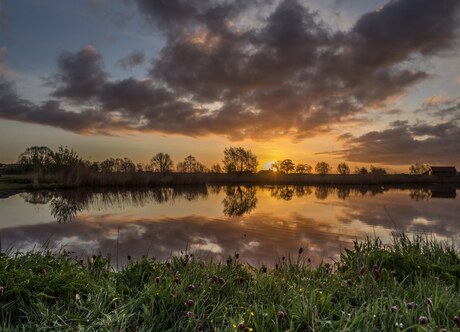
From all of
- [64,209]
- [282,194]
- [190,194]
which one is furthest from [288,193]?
[64,209]

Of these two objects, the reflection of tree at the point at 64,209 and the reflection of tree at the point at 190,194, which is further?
the reflection of tree at the point at 190,194

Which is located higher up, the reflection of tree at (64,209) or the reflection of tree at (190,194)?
the reflection of tree at (190,194)

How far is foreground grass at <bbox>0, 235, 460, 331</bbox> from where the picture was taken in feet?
12.2

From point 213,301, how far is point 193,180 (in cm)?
3853

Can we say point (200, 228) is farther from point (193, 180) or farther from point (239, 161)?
point (239, 161)

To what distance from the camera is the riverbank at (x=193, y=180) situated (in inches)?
1319

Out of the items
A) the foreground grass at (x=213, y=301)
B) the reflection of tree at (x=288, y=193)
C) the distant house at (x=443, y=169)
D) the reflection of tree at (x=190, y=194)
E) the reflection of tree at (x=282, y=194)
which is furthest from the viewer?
the distant house at (x=443, y=169)

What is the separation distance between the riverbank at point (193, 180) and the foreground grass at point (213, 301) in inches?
1171

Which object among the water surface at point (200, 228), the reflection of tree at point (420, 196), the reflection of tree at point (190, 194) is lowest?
the water surface at point (200, 228)

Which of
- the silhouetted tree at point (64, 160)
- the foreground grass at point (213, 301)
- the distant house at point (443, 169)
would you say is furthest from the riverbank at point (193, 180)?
the foreground grass at point (213, 301)

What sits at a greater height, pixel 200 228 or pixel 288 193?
pixel 288 193

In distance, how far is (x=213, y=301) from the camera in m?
4.53

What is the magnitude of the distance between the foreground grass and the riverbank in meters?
29.7

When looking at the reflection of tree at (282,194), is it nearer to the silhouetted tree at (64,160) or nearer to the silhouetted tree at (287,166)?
the silhouetted tree at (64,160)
